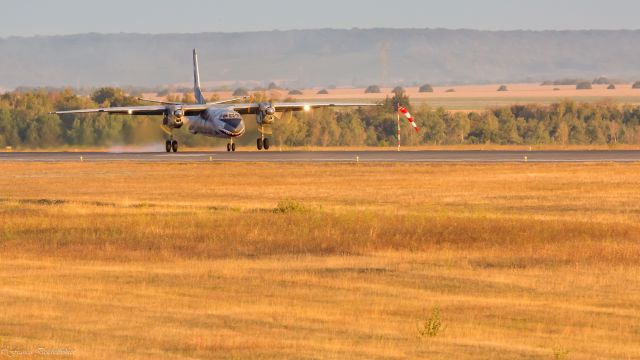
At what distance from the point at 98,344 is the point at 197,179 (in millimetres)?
43297

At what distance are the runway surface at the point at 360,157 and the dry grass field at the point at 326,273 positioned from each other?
18.9m

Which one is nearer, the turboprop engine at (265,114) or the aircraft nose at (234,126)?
the aircraft nose at (234,126)

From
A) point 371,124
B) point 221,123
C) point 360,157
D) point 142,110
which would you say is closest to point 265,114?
point 221,123

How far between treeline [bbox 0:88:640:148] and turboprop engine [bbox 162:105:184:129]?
13347mm

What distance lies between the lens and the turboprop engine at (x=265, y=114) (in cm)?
8639

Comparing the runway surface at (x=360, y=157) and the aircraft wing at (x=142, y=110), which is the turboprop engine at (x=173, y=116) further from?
the runway surface at (x=360, y=157)

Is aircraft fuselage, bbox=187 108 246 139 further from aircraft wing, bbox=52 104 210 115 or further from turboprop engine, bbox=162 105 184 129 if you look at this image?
turboprop engine, bbox=162 105 184 129

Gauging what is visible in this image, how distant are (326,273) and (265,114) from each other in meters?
58.0

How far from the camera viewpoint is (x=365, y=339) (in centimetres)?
2062

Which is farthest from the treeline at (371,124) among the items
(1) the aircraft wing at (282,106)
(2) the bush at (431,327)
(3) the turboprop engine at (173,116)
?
(2) the bush at (431,327)

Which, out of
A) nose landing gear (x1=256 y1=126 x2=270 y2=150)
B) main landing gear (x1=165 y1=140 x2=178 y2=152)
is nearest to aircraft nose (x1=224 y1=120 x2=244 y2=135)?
nose landing gear (x1=256 y1=126 x2=270 y2=150)

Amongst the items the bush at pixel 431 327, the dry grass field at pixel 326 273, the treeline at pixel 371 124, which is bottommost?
the treeline at pixel 371 124

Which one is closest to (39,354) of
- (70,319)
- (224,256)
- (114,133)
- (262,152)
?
(70,319)

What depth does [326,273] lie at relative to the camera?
28828 mm
